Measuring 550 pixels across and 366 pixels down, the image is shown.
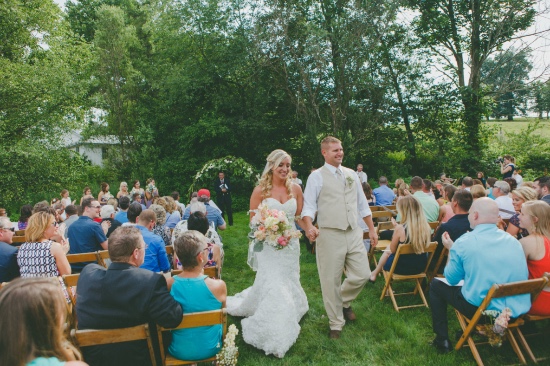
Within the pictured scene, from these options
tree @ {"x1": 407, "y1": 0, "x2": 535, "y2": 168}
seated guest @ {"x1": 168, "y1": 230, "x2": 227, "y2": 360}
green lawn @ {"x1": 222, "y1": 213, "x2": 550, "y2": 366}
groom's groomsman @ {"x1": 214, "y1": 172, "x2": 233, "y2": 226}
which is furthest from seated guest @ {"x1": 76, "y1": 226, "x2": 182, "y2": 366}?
tree @ {"x1": 407, "y1": 0, "x2": 535, "y2": 168}

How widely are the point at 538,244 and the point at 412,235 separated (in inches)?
60.5

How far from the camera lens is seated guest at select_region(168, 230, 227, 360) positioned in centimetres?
333

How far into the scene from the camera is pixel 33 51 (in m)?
16.8

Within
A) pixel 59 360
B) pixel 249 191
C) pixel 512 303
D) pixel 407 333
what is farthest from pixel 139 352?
pixel 249 191

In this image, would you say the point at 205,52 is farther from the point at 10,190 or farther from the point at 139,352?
the point at 139,352

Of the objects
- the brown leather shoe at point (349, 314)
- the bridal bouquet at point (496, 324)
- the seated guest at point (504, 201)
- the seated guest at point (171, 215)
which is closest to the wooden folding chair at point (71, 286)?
the seated guest at point (171, 215)

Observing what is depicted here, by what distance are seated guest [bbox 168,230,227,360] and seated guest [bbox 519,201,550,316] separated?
313 centimetres

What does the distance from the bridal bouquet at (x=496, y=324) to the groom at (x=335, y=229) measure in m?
1.44

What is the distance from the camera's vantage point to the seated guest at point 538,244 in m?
3.73

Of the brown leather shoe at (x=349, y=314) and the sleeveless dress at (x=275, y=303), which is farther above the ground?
the sleeveless dress at (x=275, y=303)

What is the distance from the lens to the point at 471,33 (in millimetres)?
19328

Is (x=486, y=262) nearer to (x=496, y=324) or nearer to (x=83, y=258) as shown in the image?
(x=496, y=324)

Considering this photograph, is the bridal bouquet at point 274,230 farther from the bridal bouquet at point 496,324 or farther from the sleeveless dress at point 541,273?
the sleeveless dress at point 541,273

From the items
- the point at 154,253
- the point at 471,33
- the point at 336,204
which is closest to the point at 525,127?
the point at 471,33
